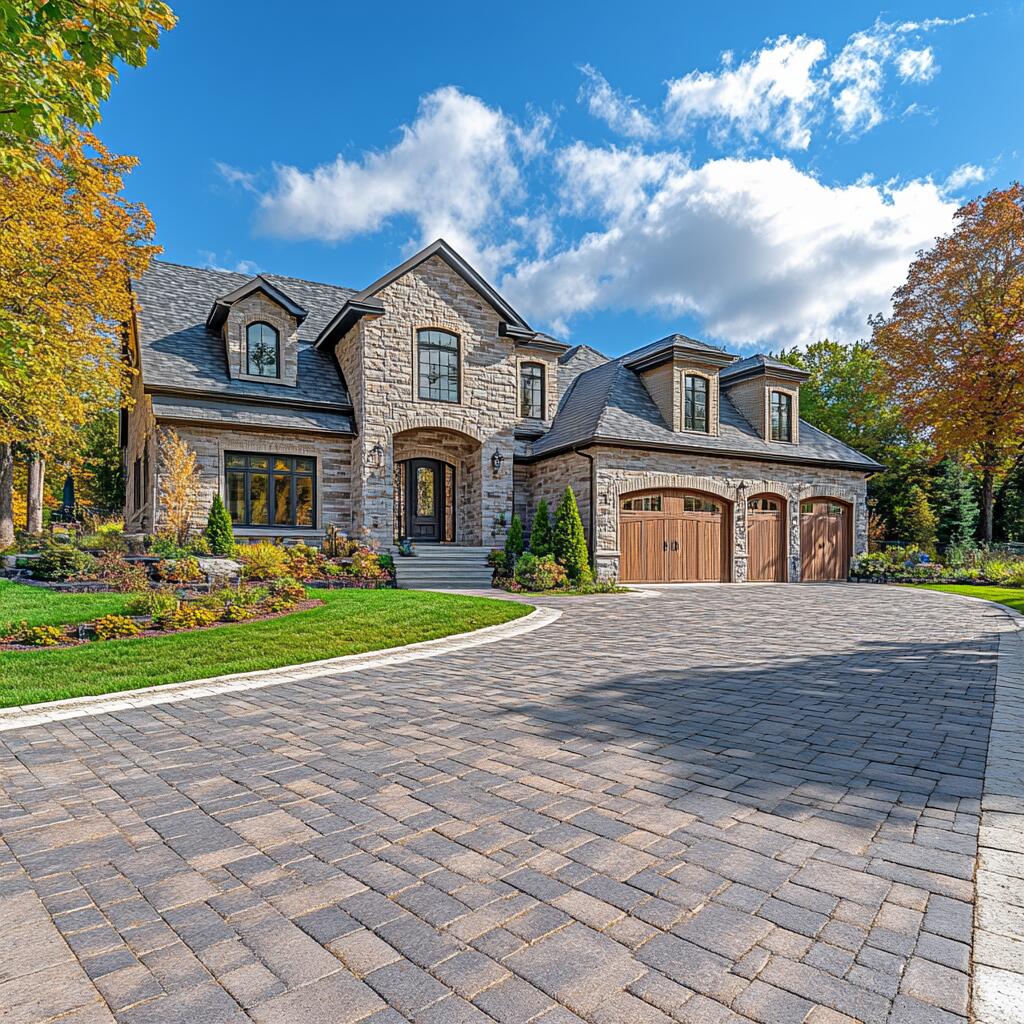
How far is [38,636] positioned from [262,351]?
1062 centimetres

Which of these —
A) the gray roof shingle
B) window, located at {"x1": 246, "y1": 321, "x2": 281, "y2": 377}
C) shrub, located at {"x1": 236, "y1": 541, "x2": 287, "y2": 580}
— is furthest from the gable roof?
shrub, located at {"x1": 236, "y1": 541, "x2": 287, "y2": 580}

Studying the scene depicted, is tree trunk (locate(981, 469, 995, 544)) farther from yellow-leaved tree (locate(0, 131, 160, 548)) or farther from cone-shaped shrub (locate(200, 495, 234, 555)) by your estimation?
yellow-leaved tree (locate(0, 131, 160, 548))

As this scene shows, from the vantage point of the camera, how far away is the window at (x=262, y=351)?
1678 cm

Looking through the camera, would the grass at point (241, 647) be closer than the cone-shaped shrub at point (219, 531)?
Yes

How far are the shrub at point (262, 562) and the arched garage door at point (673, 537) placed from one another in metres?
8.70

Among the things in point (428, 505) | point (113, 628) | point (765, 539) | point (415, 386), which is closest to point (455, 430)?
point (415, 386)

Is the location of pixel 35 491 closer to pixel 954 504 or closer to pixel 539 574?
pixel 539 574

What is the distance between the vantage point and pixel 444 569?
15.8 m

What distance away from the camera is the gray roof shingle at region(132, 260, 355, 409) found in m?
15.9

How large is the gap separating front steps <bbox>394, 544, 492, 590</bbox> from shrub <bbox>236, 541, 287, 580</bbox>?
9.12ft

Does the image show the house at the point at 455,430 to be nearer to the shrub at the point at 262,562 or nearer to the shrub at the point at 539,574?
the shrub at the point at 539,574

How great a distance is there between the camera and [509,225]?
54.8ft

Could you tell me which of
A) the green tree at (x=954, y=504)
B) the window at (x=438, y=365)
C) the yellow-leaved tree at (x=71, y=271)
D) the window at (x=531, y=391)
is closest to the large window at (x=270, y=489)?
the window at (x=438, y=365)

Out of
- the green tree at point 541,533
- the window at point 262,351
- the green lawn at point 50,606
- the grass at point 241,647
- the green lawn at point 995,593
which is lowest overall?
the green lawn at point 995,593
